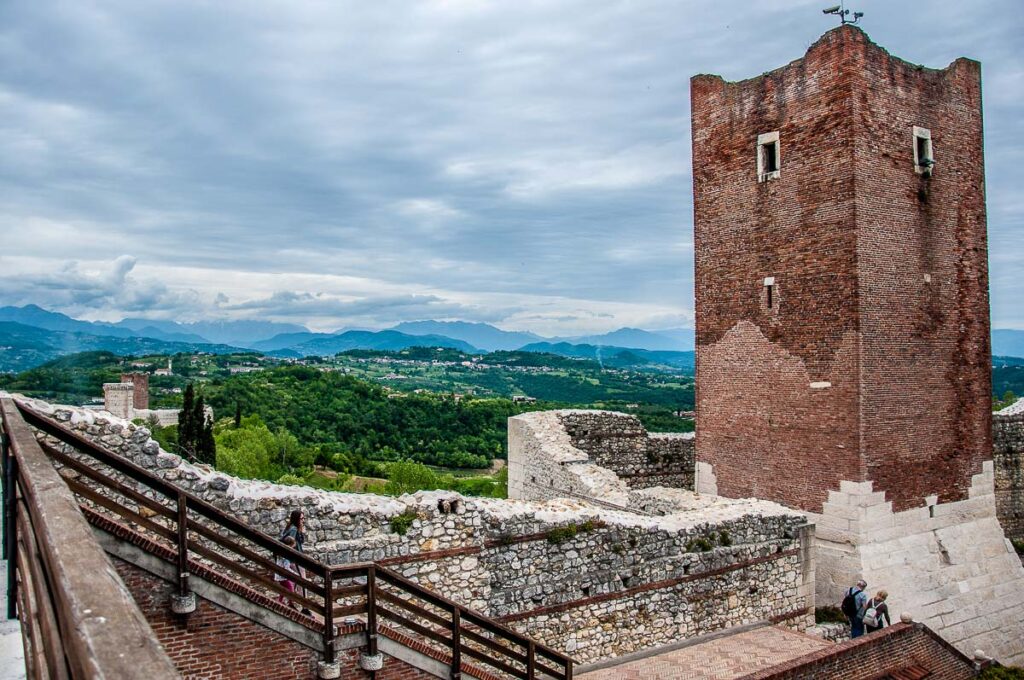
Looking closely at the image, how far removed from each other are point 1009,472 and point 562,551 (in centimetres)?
1672

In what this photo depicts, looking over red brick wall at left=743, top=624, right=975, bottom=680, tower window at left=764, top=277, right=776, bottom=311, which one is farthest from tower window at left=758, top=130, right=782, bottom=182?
red brick wall at left=743, top=624, right=975, bottom=680

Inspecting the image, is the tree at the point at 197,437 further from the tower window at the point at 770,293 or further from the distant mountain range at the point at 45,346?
the distant mountain range at the point at 45,346

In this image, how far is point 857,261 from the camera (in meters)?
13.4

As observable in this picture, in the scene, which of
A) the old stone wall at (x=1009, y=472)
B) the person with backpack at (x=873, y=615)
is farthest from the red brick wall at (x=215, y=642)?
the old stone wall at (x=1009, y=472)

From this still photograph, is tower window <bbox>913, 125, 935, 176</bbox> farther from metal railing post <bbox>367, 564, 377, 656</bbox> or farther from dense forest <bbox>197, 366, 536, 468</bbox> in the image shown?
dense forest <bbox>197, 366, 536, 468</bbox>

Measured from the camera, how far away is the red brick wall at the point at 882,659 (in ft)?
33.8

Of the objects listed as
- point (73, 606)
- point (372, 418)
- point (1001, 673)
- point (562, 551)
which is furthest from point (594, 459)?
point (372, 418)

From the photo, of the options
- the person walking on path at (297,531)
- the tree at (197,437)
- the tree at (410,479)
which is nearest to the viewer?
the person walking on path at (297,531)

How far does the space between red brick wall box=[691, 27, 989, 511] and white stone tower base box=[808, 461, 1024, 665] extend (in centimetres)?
45

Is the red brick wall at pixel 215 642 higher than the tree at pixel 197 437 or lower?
higher

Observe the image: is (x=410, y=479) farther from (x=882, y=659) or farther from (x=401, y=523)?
(x=401, y=523)

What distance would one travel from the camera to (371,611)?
6.58m

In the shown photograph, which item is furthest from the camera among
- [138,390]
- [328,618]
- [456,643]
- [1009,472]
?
[138,390]

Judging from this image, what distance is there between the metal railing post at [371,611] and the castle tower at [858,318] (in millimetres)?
9765
